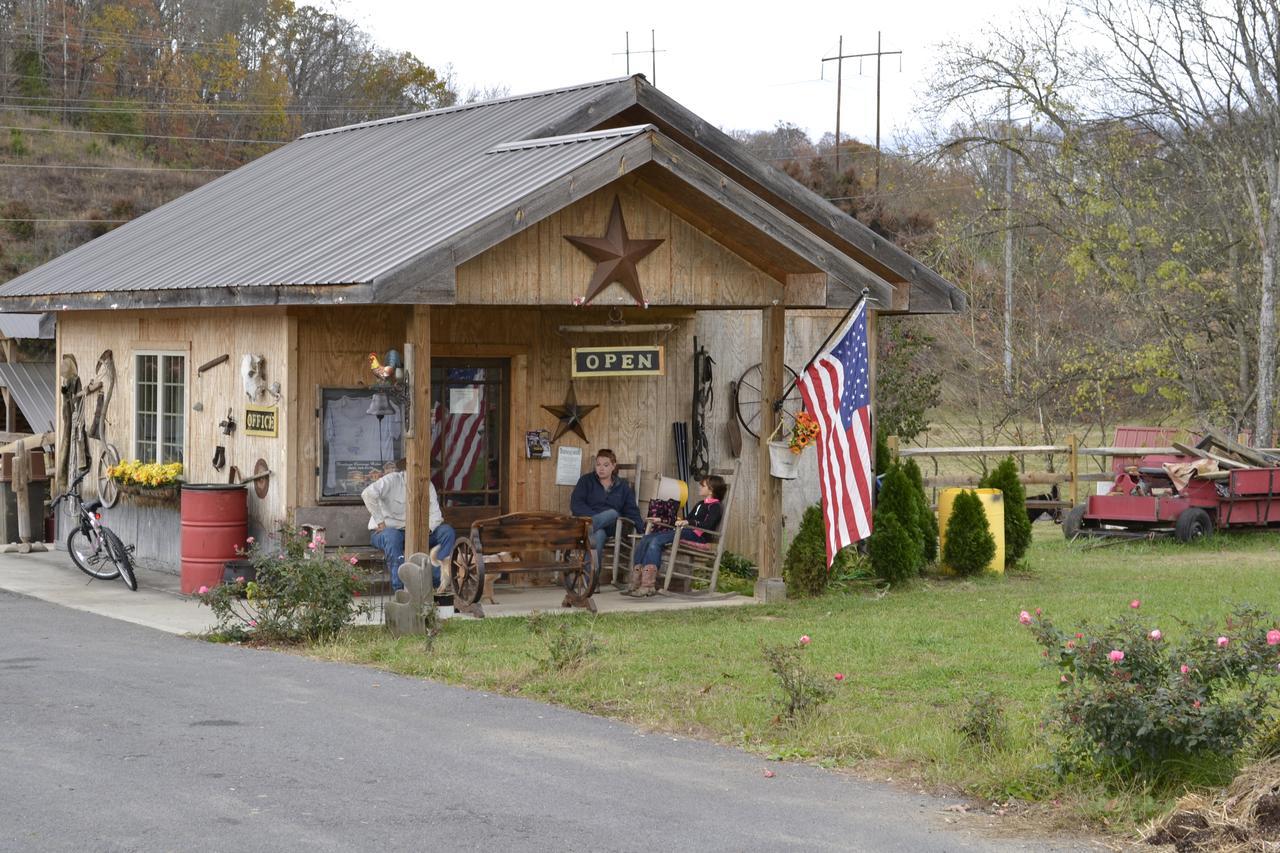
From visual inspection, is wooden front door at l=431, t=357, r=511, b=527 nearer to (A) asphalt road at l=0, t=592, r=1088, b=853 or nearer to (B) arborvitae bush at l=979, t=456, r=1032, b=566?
(B) arborvitae bush at l=979, t=456, r=1032, b=566

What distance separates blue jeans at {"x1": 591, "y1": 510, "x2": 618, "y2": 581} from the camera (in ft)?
51.1

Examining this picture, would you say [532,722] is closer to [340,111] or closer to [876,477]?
[876,477]

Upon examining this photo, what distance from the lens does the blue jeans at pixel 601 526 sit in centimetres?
1558

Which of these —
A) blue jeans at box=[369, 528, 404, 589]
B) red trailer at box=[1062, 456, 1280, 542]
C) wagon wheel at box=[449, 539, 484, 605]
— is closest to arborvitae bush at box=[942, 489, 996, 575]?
red trailer at box=[1062, 456, 1280, 542]

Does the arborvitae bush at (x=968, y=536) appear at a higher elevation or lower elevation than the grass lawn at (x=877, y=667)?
higher

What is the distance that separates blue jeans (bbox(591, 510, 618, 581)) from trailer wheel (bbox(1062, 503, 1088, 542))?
8375 mm

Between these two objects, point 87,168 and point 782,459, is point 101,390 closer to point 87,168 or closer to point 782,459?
point 782,459

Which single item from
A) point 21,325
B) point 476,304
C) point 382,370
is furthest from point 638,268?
point 21,325

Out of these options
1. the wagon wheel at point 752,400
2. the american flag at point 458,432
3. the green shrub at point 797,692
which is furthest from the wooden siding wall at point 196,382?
the green shrub at point 797,692

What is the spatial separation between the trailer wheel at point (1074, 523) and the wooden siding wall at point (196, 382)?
1144 centimetres

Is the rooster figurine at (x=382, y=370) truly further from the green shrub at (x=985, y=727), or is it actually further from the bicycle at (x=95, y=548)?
the green shrub at (x=985, y=727)

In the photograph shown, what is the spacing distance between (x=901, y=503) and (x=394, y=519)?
5.29 meters

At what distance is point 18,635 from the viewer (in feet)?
41.5

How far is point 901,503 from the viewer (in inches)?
645
